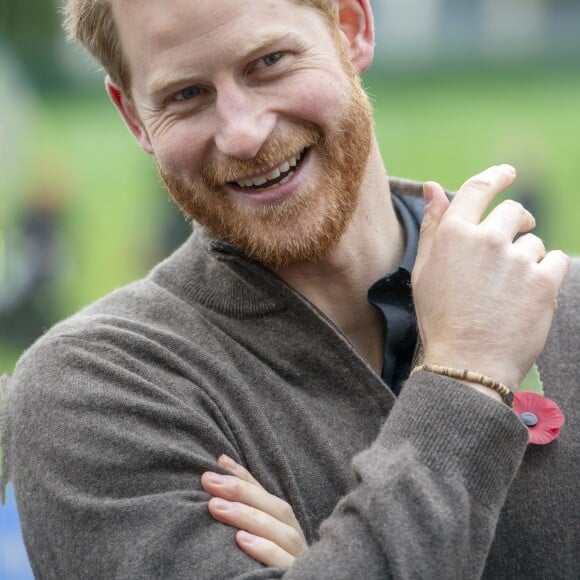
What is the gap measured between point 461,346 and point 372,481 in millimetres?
269

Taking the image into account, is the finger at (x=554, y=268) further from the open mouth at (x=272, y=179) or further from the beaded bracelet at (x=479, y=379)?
the open mouth at (x=272, y=179)

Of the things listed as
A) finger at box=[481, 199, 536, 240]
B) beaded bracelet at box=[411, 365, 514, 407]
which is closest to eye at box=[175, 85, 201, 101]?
finger at box=[481, 199, 536, 240]

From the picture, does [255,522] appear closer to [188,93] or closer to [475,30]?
[188,93]

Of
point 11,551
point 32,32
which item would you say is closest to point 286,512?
point 11,551

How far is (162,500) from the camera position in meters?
1.65

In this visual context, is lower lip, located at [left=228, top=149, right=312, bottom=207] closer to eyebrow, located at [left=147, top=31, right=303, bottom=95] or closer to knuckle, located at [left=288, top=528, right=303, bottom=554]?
eyebrow, located at [left=147, top=31, right=303, bottom=95]

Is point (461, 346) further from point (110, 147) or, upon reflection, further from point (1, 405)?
point (110, 147)

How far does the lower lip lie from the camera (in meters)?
1.94

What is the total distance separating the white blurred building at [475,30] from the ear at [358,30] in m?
8.29

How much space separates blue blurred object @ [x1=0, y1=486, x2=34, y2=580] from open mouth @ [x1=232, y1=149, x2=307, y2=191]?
1.11 metres

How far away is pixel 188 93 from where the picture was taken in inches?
76.2

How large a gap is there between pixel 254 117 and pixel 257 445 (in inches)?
21.8

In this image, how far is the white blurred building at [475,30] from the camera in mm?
10328

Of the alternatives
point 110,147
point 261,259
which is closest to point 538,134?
point 110,147
